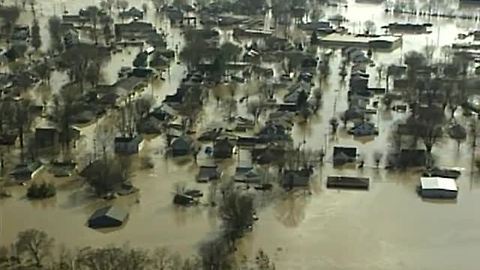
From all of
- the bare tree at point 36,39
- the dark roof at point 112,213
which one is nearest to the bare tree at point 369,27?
the bare tree at point 36,39

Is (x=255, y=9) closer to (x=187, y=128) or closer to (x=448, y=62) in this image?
(x=448, y=62)

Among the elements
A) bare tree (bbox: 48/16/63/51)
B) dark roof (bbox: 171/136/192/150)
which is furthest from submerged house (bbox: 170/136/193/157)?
bare tree (bbox: 48/16/63/51)

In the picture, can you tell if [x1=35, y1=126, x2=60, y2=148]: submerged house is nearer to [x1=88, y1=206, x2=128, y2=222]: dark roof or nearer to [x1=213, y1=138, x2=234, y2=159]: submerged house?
[x1=213, y1=138, x2=234, y2=159]: submerged house

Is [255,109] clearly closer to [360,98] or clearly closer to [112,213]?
[360,98]

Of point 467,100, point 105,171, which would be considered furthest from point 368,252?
point 467,100

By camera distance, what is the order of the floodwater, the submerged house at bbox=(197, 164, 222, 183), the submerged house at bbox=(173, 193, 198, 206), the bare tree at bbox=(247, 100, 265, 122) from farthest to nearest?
the bare tree at bbox=(247, 100, 265, 122) → the submerged house at bbox=(197, 164, 222, 183) → the submerged house at bbox=(173, 193, 198, 206) → the floodwater

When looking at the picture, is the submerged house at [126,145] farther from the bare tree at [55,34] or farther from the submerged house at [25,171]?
the bare tree at [55,34]
